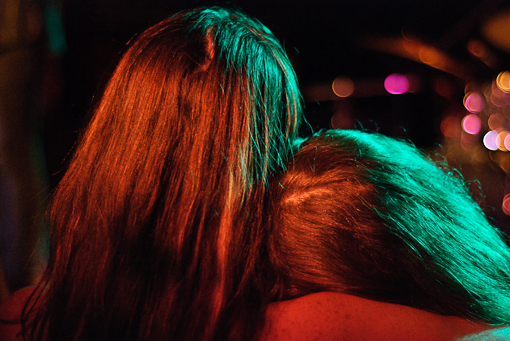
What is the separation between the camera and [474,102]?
3936mm

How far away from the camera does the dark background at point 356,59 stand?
4.64 ft

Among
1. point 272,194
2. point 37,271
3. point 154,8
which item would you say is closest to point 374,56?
point 154,8

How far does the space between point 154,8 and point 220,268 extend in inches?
60.0

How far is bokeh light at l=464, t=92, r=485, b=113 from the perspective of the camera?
3.84 meters

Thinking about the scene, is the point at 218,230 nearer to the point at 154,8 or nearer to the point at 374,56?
the point at 154,8

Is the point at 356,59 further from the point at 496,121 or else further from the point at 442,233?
the point at 442,233

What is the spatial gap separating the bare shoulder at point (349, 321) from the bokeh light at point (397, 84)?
15.1ft

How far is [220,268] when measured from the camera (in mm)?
596

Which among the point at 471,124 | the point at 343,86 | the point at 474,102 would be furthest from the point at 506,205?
the point at 343,86

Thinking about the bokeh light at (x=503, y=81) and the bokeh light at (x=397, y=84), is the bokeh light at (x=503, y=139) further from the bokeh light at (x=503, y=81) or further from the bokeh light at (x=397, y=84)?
the bokeh light at (x=397, y=84)

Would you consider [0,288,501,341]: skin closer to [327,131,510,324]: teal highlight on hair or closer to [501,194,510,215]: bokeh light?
[327,131,510,324]: teal highlight on hair

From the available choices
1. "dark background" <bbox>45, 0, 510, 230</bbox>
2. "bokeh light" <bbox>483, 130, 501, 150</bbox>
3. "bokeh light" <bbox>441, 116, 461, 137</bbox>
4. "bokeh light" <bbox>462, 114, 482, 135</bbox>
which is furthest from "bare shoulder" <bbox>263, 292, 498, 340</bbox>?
"bokeh light" <bbox>441, 116, 461, 137</bbox>

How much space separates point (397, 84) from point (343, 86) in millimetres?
841

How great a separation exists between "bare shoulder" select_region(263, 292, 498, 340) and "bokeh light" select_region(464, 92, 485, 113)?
4371 millimetres
